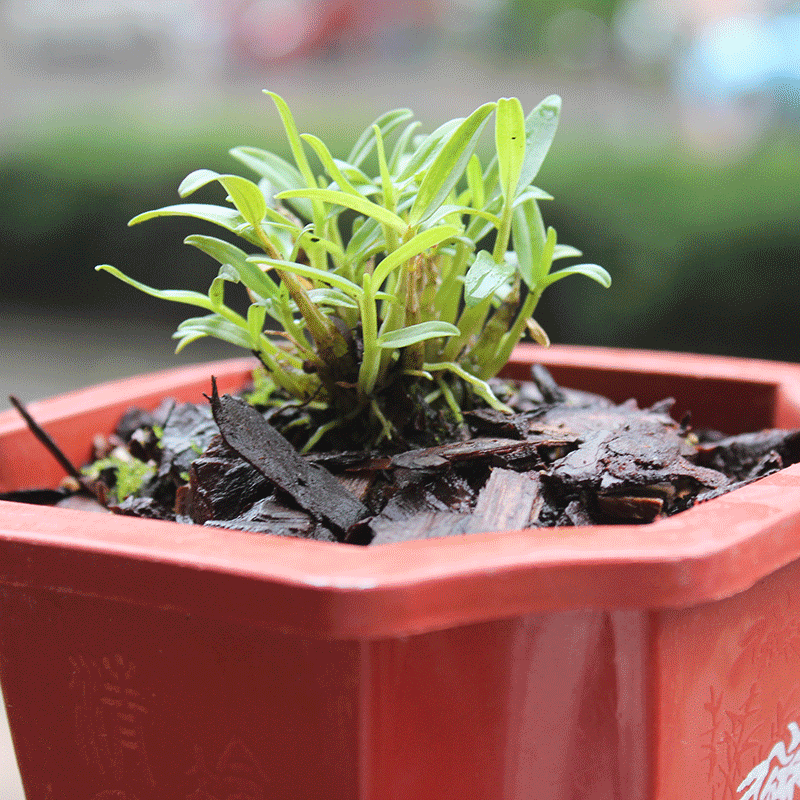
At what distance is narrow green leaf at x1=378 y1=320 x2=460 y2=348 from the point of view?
2.09ft

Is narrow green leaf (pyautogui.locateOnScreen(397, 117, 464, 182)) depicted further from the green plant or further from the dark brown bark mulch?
the dark brown bark mulch

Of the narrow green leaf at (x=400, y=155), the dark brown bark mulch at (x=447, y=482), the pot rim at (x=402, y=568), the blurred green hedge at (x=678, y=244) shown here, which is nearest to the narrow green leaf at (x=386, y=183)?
the narrow green leaf at (x=400, y=155)

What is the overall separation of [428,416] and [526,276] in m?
0.18

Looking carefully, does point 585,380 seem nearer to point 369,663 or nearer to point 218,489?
point 218,489

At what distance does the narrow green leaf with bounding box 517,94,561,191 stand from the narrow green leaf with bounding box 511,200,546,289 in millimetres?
50

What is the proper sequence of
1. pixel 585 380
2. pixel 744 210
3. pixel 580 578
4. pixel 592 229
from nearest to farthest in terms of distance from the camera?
1. pixel 580 578
2. pixel 585 380
3. pixel 744 210
4. pixel 592 229

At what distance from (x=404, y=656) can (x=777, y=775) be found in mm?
363

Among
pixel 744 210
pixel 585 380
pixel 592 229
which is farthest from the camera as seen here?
pixel 592 229

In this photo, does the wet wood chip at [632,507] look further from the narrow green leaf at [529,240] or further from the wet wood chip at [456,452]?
the narrow green leaf at [529,240]

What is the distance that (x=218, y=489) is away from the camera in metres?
0.64

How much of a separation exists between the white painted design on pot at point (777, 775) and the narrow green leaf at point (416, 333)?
1.32 feet

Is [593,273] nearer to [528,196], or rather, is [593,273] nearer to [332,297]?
[528,196]

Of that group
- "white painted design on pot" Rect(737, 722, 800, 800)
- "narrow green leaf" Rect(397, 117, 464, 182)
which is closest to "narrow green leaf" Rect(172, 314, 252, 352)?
"narrow green leaf" Rect(397, 117, 464, 182)

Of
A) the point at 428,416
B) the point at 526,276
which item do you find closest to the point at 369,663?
the point at 428,416
